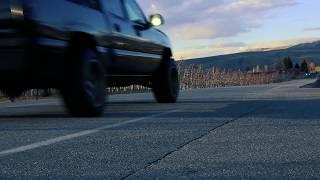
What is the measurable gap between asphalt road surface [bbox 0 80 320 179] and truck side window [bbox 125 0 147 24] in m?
2.19

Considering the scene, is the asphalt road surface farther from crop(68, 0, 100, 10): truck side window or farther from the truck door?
crop(68, 0, 100, 10): truck side window

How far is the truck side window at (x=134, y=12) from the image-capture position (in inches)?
400

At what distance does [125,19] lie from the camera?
980cm

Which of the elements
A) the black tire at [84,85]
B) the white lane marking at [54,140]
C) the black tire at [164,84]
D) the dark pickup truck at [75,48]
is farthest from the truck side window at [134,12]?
the white lane marking at [54,140]

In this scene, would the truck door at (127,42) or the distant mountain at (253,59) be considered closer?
the truck door at (127,42)

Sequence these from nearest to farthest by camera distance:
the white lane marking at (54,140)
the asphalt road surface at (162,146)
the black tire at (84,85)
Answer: the asphalt road surface at (162,146) → the white lane marking at (54,140) → the black tire at (84,85)

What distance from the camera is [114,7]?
31.3 ft

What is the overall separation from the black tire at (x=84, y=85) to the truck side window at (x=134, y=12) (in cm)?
184

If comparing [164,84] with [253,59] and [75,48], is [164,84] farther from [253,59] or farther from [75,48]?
[253,59]

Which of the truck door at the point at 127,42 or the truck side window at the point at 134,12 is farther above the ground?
the truck side window at the point at 134,12

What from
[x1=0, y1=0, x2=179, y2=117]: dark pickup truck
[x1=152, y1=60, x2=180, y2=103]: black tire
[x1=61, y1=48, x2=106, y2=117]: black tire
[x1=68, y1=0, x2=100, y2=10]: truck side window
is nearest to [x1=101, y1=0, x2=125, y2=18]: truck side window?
[x1=0, y1=0, x2=179, y2=117]: dark pickup truck

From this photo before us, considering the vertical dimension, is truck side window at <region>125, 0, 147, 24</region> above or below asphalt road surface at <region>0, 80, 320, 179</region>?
above

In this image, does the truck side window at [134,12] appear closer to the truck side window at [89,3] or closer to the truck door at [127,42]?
the truck door at [127,42]

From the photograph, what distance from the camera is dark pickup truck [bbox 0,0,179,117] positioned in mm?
7016
